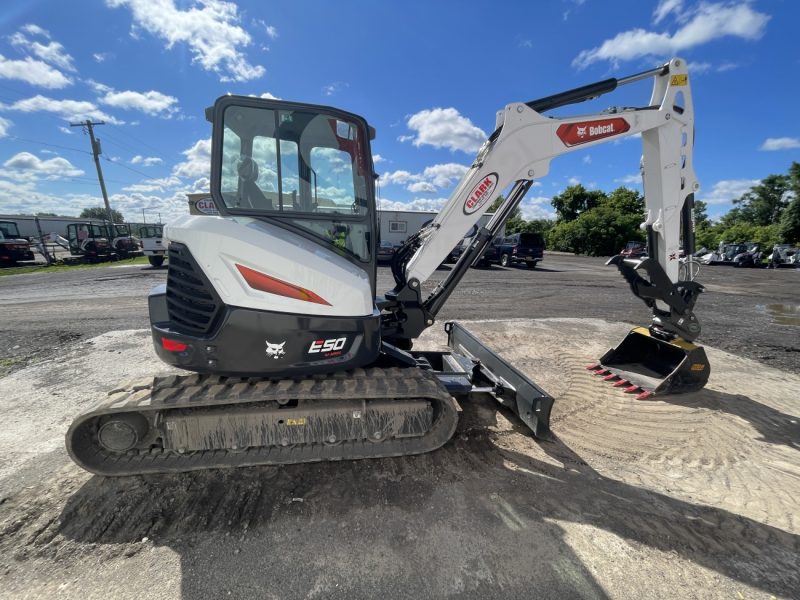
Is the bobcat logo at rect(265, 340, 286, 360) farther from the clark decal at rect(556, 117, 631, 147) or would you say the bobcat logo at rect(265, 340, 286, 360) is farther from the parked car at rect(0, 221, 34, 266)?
the parked car at rect(0, 221, 34, 266)

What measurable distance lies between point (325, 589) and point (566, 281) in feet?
51.6

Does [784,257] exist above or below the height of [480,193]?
below

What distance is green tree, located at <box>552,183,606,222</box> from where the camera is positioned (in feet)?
169

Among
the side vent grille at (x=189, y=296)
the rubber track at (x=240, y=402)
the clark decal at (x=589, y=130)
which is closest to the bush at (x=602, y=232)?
the clark decal at (x=589, y=130)

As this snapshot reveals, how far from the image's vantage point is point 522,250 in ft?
69.1

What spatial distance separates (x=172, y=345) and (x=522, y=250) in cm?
2069

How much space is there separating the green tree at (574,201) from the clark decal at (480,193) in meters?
55.9

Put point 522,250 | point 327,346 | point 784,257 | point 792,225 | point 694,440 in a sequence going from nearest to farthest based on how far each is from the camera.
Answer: point 327,346 < point 694,440 < point 522,250 < point 784,257 < point 792,225

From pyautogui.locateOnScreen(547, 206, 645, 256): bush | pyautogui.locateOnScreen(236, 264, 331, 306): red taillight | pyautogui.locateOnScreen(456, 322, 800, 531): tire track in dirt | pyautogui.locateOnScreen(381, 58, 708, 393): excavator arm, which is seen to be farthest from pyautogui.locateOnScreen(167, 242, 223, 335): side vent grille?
pyautogui.locateOnScreen(547, 206, 645, 256): bush

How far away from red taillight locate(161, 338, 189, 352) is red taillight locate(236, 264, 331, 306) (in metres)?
0.71

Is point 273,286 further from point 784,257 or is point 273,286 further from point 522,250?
point 784,257

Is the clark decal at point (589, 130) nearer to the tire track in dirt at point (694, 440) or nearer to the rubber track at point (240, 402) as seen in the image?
the rubber track at point (240, 402)

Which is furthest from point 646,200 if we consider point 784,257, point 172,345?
point 784,257

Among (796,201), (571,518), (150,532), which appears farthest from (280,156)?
(796,201)
